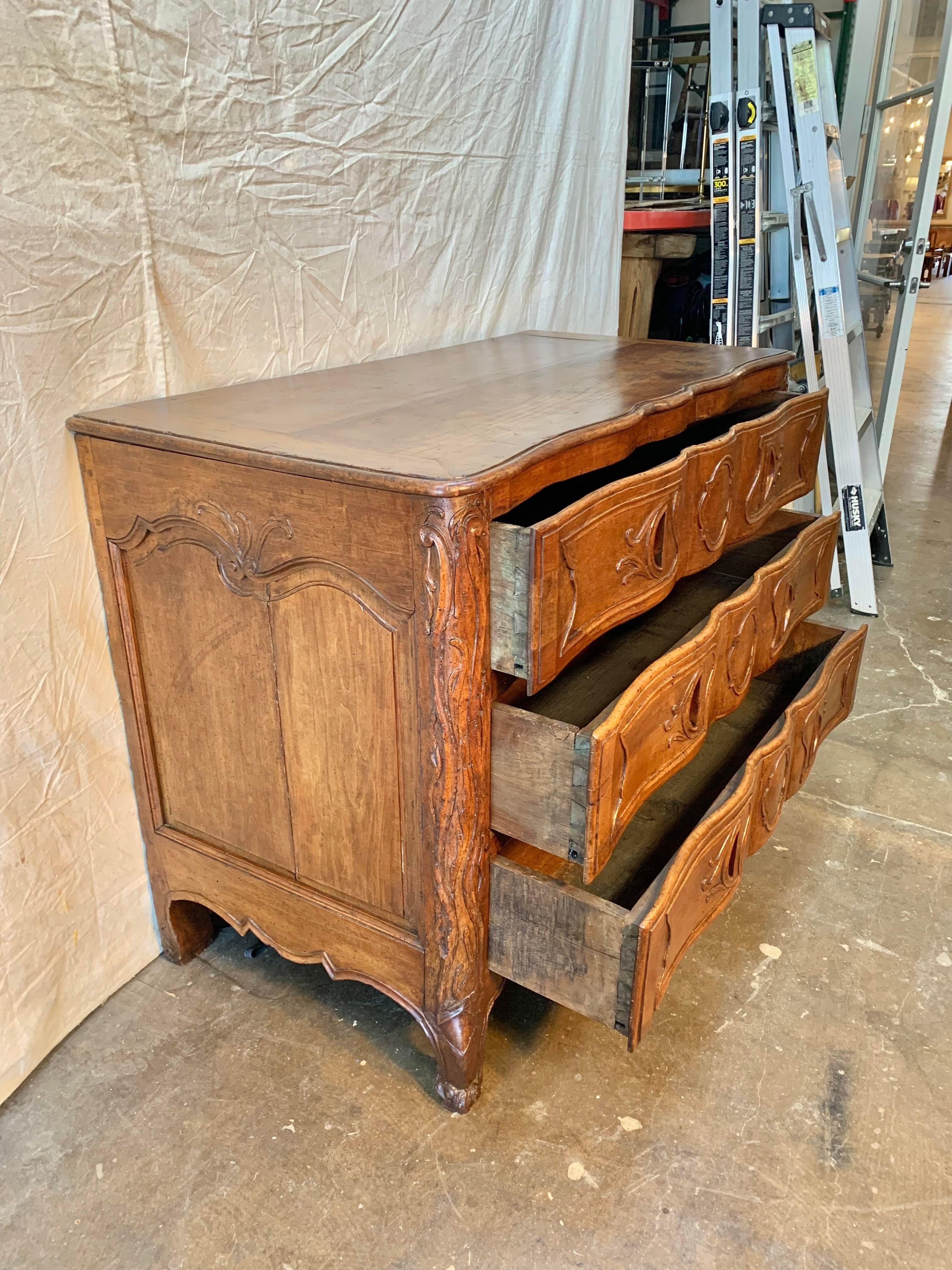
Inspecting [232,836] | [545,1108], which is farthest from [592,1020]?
[232,836]

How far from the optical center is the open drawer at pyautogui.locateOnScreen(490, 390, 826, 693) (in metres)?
0.83

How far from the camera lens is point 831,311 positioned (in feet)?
7.59

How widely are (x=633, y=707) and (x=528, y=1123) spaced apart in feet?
1.69

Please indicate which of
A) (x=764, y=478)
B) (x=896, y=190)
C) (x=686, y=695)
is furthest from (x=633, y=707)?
(x=896, y=190)

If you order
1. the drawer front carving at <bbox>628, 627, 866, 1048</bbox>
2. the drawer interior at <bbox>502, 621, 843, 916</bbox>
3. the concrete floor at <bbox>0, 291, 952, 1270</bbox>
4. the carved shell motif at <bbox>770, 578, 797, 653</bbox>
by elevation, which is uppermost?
the carved shell motif at <bbox>770, 578, 797, 653</bbox>

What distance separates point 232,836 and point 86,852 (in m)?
0.20

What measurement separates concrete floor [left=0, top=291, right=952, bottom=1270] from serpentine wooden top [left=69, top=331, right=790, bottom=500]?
0.73m

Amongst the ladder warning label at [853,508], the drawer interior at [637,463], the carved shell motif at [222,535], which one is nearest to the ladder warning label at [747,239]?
the ladder warning label at [853,508]

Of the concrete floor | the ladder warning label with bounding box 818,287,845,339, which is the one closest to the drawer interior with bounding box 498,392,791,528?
the concrete floor

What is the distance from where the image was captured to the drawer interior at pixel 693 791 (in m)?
1.17

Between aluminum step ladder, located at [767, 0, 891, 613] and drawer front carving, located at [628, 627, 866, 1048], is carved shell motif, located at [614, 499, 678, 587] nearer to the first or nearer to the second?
drawer front carving, located at [628, 627, 866, 1048]

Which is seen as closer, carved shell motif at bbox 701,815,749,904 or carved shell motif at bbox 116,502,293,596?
carved shell motif at bbox 116,502,293,596

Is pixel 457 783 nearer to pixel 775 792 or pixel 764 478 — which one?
pixel 775 792

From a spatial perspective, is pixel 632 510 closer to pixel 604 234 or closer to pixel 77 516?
pixel 77 516
